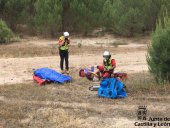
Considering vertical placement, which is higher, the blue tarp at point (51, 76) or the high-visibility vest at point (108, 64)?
the high-visibility vest at point (108, 64)

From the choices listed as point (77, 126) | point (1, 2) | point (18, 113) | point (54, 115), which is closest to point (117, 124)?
point (77, 126)

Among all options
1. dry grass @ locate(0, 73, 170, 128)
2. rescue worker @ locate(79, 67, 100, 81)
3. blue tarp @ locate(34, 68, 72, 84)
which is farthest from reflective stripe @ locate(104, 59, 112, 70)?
blue tarp @ locate(34, 68, 72, 84)

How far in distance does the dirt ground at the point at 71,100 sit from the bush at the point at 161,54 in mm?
407

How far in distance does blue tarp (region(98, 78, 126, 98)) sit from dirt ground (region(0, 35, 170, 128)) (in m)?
0.22

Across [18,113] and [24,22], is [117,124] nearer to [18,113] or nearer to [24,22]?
[18,113]

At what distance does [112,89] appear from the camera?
471 inches

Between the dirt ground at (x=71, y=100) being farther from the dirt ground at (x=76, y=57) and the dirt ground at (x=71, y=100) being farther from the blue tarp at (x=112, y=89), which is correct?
the blue tarp at (x=112, y=89)

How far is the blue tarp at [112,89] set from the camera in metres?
11.9

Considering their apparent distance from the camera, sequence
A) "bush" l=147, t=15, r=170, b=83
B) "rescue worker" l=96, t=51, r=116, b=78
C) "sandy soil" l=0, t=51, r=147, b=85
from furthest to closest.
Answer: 1. "sandy soil" l=0, t=51, r=147, b=85
2. "rescue worker" l=96, t=51, r=116, b=78
3. "bush" l=147, t=15, r=170, b=83

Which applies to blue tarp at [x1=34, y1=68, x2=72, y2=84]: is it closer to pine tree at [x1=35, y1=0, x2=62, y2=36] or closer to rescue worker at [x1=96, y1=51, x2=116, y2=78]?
rescue worker at [x1=96, y1=51, x2=116, y2=78]

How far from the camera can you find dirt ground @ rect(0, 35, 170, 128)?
9.84 m

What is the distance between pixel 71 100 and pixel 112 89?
1.12 m

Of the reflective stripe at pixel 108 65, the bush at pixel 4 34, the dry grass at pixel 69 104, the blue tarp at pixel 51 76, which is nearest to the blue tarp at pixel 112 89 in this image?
the dry grass at pixel 69 104

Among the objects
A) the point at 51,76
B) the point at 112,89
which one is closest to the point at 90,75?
the point at 51,76
